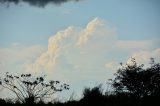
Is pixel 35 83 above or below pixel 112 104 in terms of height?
above

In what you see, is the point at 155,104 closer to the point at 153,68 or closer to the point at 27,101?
the point at 27,101

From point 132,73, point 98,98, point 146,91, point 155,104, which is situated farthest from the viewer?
point 132,73

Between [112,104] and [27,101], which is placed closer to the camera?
[112,104]

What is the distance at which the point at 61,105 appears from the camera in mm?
26156

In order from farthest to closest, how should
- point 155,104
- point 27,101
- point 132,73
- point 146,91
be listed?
1. point 132,73
2. point 146,91
3. point 27,101
4. point 155,104

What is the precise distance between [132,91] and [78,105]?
12401mm

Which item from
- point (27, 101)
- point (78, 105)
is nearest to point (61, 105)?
point (78, 105)

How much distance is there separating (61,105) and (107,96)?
2.79m

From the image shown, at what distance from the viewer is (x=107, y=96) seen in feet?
87.0

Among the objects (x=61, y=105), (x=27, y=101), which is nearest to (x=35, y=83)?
(x=27, y=101)

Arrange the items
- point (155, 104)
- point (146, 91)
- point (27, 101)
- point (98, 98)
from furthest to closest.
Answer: point (146, 91) < point (27, 101) < point (98, 98) < point (155, 104)

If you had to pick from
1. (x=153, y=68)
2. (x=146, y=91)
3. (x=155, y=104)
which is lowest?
(x=155, y=104)

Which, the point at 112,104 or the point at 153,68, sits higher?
the point at 153,68

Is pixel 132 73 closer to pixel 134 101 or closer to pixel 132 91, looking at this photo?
pixel 132 91
